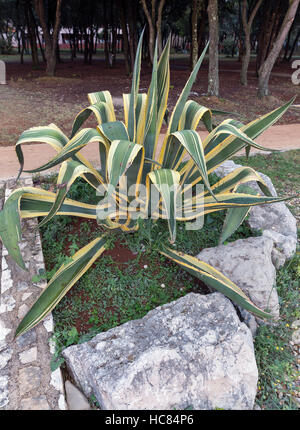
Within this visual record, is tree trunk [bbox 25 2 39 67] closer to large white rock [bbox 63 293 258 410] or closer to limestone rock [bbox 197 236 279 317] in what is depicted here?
limestone rock [bbox 197 236 279 317]

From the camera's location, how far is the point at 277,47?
22.2 feet

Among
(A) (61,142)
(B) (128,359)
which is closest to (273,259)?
(B) (128,359)

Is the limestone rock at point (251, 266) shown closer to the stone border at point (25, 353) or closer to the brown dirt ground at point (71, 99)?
the stone border at point (25, 353)

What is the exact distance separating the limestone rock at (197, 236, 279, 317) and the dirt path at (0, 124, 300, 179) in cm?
196

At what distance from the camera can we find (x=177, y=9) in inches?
619

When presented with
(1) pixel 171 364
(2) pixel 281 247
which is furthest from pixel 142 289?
(2) pixel 281 247

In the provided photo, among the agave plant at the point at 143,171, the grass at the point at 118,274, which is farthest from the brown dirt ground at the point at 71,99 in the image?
the agave plant at the point at 143,171

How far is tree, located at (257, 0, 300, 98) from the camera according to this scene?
634 centimetres

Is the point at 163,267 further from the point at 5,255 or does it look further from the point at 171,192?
the point at 5,255

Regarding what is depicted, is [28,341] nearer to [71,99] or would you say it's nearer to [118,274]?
[118,274]

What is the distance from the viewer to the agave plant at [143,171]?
163 centimetres

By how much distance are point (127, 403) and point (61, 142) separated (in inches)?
54.2

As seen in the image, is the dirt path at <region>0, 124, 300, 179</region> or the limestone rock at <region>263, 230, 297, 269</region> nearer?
the limestone rock at <region>263, 230, 297, 269</region>

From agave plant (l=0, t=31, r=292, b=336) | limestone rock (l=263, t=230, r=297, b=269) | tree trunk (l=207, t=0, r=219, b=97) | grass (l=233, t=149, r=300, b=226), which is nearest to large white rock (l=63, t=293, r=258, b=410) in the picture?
agave plant (l=0, t=31, r=292, b=336)
